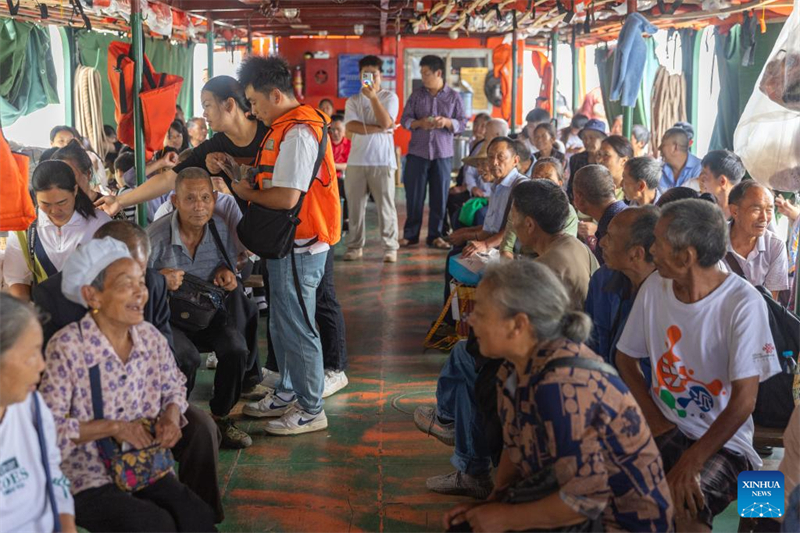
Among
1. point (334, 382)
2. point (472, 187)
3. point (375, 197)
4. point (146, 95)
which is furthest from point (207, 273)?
point (472, 187)

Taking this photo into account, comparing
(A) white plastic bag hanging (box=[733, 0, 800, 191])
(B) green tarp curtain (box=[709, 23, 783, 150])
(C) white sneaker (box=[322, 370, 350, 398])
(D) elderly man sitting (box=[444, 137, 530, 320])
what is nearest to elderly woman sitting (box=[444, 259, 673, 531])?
(A) white plastic bag hanging (box=[733, 0, 800, 191])

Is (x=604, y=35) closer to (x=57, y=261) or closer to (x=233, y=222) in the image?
(x=233, y=222)

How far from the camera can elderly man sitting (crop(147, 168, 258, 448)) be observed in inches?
166

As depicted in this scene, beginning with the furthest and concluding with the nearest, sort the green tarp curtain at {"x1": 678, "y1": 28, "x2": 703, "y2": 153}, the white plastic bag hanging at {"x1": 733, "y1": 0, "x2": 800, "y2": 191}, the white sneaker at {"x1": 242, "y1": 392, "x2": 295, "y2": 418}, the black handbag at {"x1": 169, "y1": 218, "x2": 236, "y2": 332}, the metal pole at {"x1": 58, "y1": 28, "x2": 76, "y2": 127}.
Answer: the metal pole at {"x1": 58, "y1": 28, "x2": 76, "y2": 127}
the green tarp curtain at {"x1": 678, "y1": 28, "x2": 703, "y2": 153}
the white sneaker at {"x1": 242, "y1": 392, "x2": 295, "y2": 418}
the black handbag at {"x1": 169, "y1": 218, "x2": 236, "y2": 332}
the white plastic bag hanging at {"x1": 733, "y1": 0, "x2": 800, "y2": 191}

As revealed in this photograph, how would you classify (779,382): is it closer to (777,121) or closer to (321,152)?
(777,121)

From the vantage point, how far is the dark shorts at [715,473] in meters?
2.77

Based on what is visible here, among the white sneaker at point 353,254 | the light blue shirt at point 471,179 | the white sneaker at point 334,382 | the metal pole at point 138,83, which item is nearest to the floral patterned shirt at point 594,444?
the white sneaker at point 334,382

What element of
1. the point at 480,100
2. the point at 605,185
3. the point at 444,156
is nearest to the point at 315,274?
the point at 605,185

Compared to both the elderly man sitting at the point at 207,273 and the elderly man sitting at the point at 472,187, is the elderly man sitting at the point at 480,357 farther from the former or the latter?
the elderly man sitting at the point at 472,187

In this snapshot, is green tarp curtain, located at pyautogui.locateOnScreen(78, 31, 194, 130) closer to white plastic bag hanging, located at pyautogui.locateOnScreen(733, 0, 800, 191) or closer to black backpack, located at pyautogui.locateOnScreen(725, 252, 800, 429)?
white plastic bag hanging, located at pyautogui.locateOnScreen(733, 0, 800, 191)

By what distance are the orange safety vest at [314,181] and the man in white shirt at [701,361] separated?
1.76m

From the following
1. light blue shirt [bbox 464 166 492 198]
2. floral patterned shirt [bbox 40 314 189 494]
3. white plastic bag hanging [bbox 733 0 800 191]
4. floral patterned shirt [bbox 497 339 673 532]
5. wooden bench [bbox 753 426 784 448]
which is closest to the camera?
floral patterned shirt [bbox 497 339 673 532]

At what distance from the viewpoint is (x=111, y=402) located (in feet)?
8.87

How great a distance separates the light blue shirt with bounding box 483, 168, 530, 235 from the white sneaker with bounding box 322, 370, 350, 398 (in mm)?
1376
